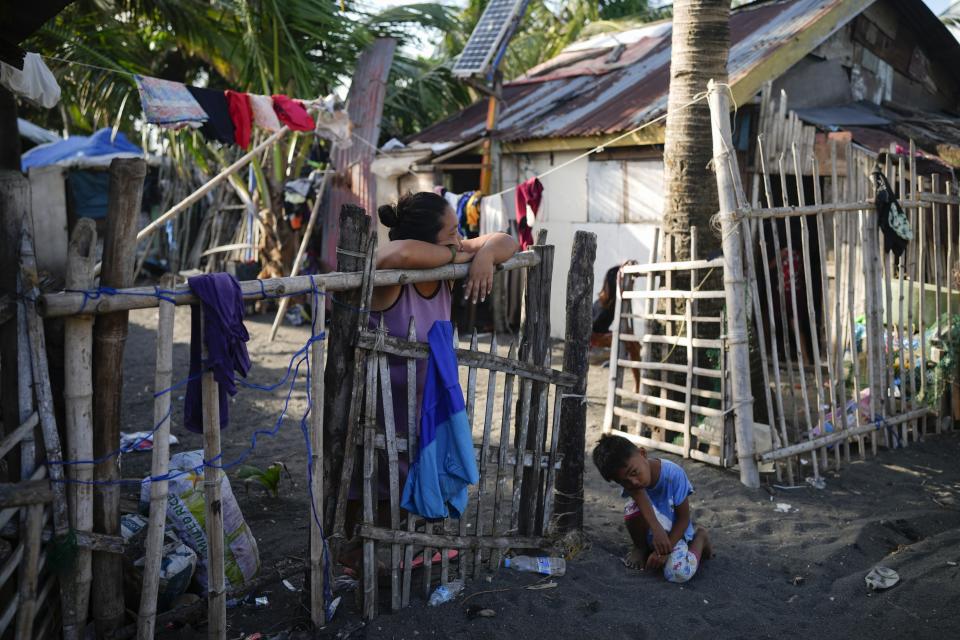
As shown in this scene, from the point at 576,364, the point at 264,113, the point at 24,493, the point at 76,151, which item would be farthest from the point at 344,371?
the point at 76,151

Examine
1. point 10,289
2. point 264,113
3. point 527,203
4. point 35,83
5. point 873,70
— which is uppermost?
point 873,70

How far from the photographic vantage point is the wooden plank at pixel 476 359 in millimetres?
3086

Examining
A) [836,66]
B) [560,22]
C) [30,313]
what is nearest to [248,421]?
[30,313]

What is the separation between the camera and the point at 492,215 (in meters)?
10.4

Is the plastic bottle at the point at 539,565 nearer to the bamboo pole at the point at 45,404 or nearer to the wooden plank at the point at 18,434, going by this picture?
the bamboo pole at the point at 45,404

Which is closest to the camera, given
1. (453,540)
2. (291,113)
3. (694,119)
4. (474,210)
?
(453,540)

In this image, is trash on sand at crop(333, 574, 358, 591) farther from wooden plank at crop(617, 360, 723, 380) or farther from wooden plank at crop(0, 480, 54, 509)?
wooden plank at crop(617, 360, 723, 380)

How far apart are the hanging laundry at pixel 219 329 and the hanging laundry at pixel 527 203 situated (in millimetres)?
6453

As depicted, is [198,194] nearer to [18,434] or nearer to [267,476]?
[267,476]

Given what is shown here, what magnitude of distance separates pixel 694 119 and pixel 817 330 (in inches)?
76.0

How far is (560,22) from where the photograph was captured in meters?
21.6

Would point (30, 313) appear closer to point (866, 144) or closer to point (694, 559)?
point (694, 559)

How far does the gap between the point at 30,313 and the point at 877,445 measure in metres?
6.04

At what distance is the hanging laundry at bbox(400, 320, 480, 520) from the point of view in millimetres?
3184
